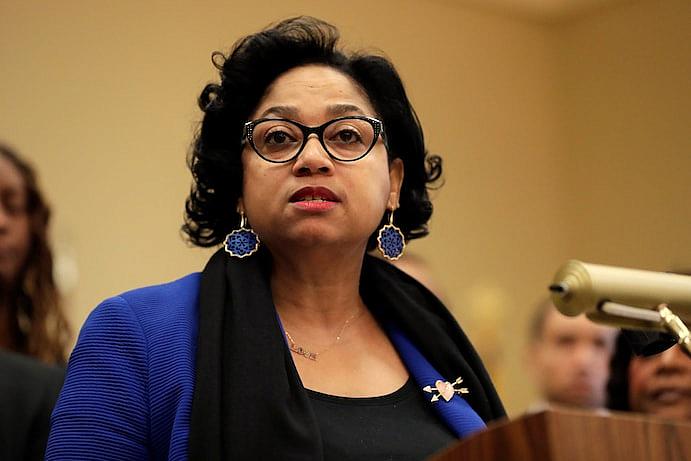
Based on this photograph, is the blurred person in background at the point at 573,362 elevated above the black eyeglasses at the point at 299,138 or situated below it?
below

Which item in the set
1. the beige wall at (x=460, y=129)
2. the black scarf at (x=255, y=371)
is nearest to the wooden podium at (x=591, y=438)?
the black scarf at (x=255, y=371)

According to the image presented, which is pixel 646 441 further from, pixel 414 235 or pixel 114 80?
pixel 114 80

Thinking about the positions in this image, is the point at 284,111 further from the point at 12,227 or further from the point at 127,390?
the point at 12,227

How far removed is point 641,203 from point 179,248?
8.98 feet

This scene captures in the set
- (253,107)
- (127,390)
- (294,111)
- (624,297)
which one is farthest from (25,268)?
(624,297)

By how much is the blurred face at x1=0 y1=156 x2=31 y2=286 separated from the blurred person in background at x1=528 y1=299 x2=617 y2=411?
167 centimetres

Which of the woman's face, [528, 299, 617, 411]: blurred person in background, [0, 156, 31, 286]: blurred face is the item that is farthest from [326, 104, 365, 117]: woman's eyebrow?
[528, 299, 617, 411]: blurred person in background

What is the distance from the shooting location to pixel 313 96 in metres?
2.15

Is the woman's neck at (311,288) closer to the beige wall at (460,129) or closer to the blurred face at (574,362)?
the blurred face at (574,362)

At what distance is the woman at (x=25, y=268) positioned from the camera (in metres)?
2.96

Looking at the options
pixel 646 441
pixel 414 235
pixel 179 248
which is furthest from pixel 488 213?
pixel 646 441

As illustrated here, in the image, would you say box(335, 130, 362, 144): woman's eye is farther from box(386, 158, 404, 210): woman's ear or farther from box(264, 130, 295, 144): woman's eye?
box(386, 158, 404, 210): woman's ear

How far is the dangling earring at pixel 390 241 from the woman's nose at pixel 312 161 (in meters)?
0.30

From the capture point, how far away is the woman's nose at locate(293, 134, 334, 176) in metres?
2.04
